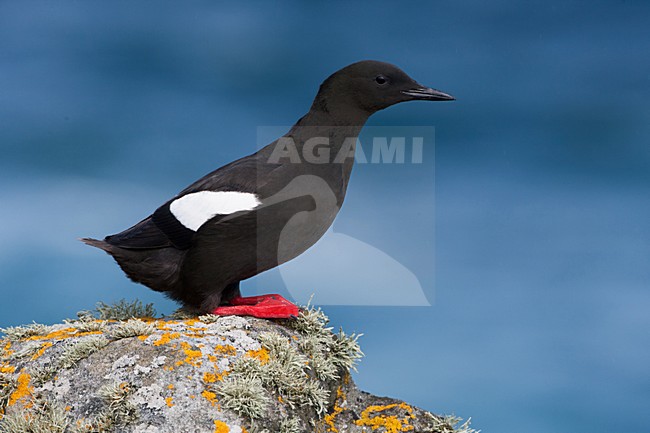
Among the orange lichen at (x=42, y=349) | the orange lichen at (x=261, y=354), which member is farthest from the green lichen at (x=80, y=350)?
the orange lichen at (x=261, y=354)

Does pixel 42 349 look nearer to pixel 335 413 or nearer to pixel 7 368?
pixel 7 368

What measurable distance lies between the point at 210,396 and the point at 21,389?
53.0 inches

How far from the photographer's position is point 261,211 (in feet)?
17.4

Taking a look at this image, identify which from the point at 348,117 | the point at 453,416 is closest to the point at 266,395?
the point at 453,416

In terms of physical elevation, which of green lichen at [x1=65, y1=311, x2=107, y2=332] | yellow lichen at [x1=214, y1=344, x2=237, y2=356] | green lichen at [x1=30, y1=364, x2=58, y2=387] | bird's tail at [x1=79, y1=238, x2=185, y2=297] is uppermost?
bird's tail at [x1=79, y1=238, x2=185, y2=297]

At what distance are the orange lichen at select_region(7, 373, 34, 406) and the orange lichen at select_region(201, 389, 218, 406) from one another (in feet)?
4.00

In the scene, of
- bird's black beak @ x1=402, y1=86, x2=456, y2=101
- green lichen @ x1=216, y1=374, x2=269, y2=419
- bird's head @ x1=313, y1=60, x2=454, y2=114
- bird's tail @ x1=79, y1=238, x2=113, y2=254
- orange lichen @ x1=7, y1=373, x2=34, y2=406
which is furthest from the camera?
Answer: bird's black beak @ x1=402, y1=86, x2=456, y2=101

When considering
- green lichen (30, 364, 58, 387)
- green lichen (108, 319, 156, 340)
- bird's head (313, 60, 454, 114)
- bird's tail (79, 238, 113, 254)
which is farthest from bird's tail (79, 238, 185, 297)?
bird's head (313, 60, 454, 114)

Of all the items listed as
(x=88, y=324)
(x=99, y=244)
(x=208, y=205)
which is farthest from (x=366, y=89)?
(x=88, y=324)

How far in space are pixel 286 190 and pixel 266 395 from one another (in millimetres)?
1700

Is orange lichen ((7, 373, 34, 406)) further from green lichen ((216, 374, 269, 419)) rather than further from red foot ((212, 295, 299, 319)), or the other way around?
red foot ((212, 295, 299, 319))

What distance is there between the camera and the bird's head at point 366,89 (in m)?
5.85

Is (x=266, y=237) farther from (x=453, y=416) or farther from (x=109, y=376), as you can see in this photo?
(x=453, y=416)

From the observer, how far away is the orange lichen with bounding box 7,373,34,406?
449 cm
